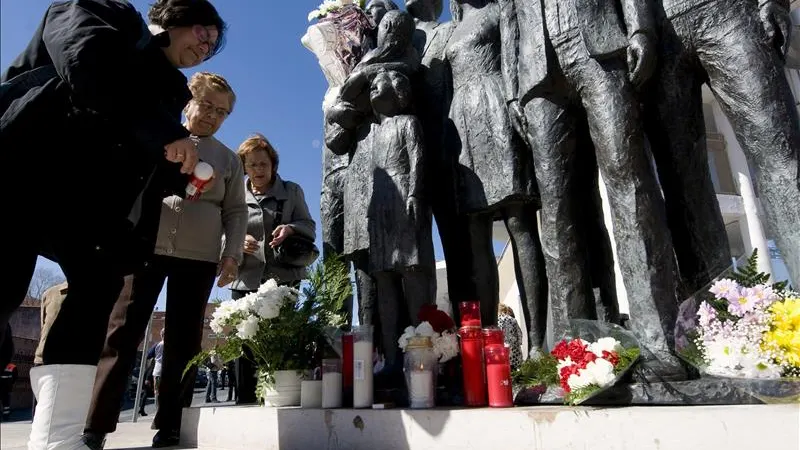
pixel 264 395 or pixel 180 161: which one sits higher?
pixel 180 161

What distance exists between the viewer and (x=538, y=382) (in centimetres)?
250

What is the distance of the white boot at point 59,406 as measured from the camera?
68.9 inches

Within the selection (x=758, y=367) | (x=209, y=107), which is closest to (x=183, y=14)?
(x=209, y=107)

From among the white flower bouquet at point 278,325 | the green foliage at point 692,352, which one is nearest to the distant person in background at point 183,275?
the white flower bouquet at point 278,325

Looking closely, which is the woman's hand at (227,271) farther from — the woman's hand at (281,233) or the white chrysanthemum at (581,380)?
the white chrysanthemum at (581,380)

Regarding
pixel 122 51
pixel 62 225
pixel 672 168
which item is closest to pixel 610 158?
pixel 672 168

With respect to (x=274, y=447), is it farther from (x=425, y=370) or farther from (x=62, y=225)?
(x=62, y=225)

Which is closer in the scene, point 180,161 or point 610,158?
point 180,161

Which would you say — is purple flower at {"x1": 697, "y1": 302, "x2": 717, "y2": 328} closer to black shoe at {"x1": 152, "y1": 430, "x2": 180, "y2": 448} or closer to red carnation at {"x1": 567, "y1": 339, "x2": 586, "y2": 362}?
red carnation at {"x1": 567, "y1": 339, "x2": 586, "y2": 362}

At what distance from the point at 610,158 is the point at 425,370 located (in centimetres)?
133

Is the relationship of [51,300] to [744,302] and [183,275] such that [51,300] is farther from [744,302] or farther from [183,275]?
[744,302]

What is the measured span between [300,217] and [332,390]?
1.70m

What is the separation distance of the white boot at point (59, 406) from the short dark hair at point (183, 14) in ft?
4.37

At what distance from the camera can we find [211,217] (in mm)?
3256
